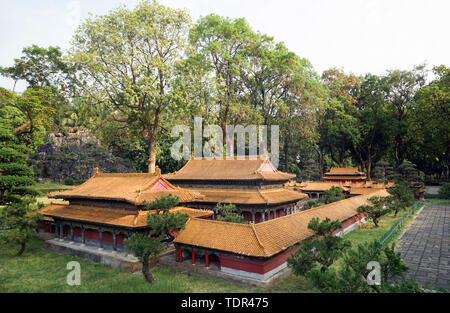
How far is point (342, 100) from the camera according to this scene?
184ft

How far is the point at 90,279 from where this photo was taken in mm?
16266

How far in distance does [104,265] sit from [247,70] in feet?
105

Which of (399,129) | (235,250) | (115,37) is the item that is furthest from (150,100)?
(399,129)

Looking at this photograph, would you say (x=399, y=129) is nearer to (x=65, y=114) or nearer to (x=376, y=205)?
(x=376, y=205)

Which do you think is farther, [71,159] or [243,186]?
[71,159]

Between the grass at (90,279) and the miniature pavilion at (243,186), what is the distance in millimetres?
10294

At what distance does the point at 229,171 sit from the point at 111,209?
12.7 meters

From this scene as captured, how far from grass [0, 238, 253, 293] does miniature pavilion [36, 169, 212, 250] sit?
2.13 meters

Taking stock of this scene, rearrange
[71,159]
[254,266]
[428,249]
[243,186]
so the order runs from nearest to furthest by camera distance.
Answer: [254,266] < [428,249] < [243,186] < [71,159]

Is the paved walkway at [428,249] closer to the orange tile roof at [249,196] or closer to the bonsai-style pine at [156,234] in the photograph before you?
the orange tile roof at [249,196]

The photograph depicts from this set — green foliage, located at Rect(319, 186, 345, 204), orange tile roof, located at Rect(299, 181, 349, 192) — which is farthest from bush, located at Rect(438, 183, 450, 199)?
green foliage, located at Rect(319, 186, 345, 204)

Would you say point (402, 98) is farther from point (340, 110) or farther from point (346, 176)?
point (346, 176)

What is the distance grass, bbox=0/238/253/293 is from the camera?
14.5 m

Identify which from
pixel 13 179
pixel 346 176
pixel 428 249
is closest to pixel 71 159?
pixel 13 179
